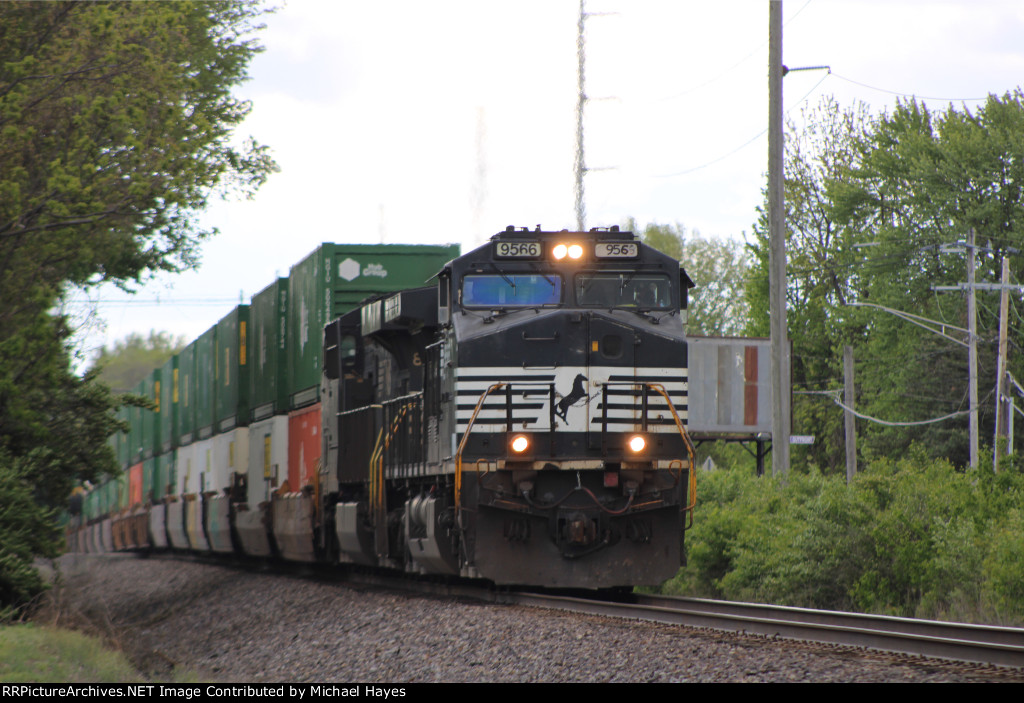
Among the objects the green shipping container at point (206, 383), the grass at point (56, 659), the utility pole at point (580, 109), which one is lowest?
the grass at point (56, 659)

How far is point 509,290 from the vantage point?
13461 millimetres

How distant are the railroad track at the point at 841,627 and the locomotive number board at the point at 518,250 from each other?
3.53m

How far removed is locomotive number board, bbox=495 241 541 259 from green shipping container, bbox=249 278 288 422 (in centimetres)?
991

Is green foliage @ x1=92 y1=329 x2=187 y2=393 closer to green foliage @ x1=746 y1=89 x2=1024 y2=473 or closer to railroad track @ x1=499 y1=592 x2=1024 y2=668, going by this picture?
green foliage @ x1=746 y1=89 x2=1024 y2=473

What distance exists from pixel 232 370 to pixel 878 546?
16.1 meters

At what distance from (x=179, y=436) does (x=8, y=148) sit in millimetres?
16285

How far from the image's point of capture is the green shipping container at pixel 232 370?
2536cm

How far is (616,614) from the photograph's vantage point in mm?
11977

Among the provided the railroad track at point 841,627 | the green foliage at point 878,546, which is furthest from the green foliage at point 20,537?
the green foliage at point 878,546

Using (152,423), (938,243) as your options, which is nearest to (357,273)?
(152,423)

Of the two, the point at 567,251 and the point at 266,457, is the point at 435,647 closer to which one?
the point at 567,251

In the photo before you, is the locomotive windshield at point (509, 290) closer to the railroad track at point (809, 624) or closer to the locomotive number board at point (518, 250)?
the locomotive number board at point (518, 250)

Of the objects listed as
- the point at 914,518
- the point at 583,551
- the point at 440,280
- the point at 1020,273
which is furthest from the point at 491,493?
the point at 1020,273

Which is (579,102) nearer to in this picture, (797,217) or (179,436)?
(179,436)
